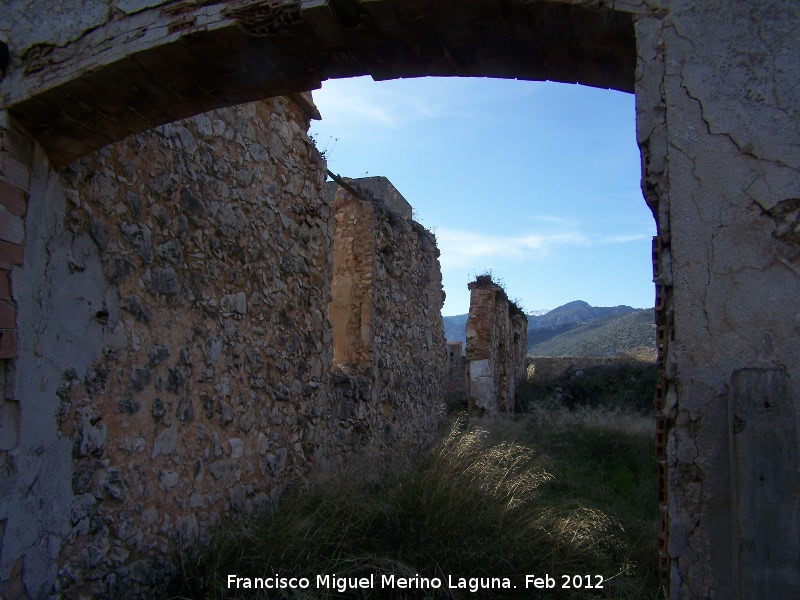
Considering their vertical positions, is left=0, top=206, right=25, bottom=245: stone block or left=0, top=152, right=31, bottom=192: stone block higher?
left=0, top=152, right=31, bottom=192: stone block

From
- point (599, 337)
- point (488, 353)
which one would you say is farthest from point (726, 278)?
point (599, 337)

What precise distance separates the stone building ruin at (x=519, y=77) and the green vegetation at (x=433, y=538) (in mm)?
797

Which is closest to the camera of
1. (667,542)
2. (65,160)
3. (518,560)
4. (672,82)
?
(667,542)

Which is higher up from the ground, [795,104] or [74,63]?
[74,63]

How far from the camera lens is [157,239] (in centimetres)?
345

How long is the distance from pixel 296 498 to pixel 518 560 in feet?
5.30

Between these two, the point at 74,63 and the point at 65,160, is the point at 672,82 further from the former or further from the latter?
the point at 65,160

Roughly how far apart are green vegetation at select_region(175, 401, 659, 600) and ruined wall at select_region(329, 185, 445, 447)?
1.28m

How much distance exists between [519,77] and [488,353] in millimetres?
10101

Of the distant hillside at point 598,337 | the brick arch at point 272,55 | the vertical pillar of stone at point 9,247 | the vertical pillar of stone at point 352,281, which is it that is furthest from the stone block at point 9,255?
the distant hillside at point 598,337

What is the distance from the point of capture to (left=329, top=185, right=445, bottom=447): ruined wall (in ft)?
22.0

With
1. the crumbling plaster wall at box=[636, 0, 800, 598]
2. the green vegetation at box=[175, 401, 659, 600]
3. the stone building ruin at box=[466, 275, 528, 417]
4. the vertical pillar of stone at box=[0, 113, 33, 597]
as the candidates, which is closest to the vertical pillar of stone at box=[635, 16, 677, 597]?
the crumbling plaster wall at box=[636, 0, 800, 598]

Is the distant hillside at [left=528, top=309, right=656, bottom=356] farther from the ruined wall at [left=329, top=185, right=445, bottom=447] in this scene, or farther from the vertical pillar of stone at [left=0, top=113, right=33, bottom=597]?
the vertical pillar of stone at [left=0, top=113, right=33, bottom=597]

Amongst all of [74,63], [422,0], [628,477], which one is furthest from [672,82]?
[628,477]
